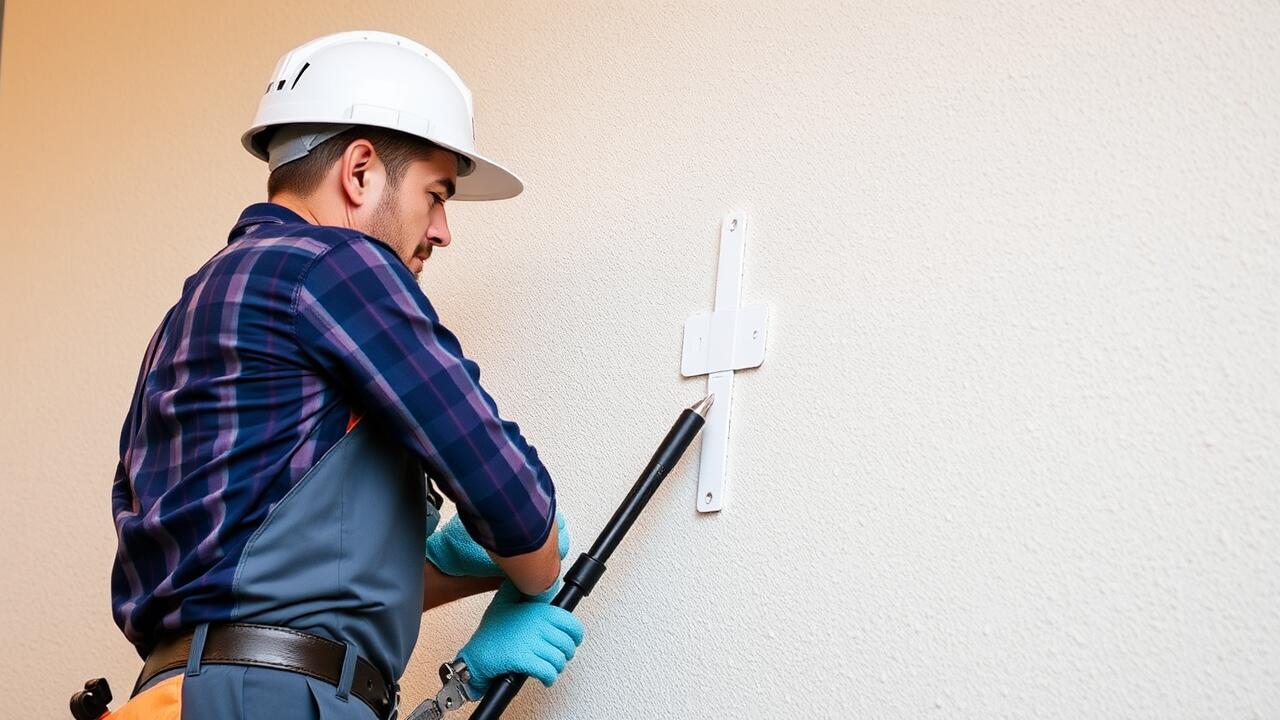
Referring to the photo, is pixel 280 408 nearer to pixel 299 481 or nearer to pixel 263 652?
pixel 299 481

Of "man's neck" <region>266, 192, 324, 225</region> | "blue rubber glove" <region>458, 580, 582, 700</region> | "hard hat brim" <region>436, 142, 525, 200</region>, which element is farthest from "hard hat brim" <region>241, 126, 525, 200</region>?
"blue rubber glove" <region>458, 580, 582, 700</region>

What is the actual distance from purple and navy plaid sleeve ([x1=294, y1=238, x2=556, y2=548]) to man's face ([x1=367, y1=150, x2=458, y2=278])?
0.14 m

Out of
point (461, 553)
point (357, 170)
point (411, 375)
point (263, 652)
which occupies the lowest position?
point (263, 652)

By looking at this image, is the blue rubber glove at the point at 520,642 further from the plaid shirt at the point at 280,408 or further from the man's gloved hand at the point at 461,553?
the plaid shirt at the point at 280,408

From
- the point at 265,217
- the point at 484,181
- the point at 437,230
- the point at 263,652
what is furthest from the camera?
the point at 484,181

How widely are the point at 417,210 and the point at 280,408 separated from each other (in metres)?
0.30

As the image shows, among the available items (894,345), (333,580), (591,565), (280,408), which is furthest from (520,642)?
(894,345)

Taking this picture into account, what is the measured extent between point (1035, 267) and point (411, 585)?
25.5 inches

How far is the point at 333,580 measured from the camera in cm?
110

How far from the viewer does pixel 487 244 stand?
1758mm

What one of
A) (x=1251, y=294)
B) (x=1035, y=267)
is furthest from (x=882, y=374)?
(x=1251, y=294)

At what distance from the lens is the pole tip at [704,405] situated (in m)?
1.42

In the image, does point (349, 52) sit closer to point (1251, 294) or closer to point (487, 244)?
point (487, 244)

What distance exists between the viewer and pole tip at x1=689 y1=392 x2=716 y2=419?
1422 millimetres
